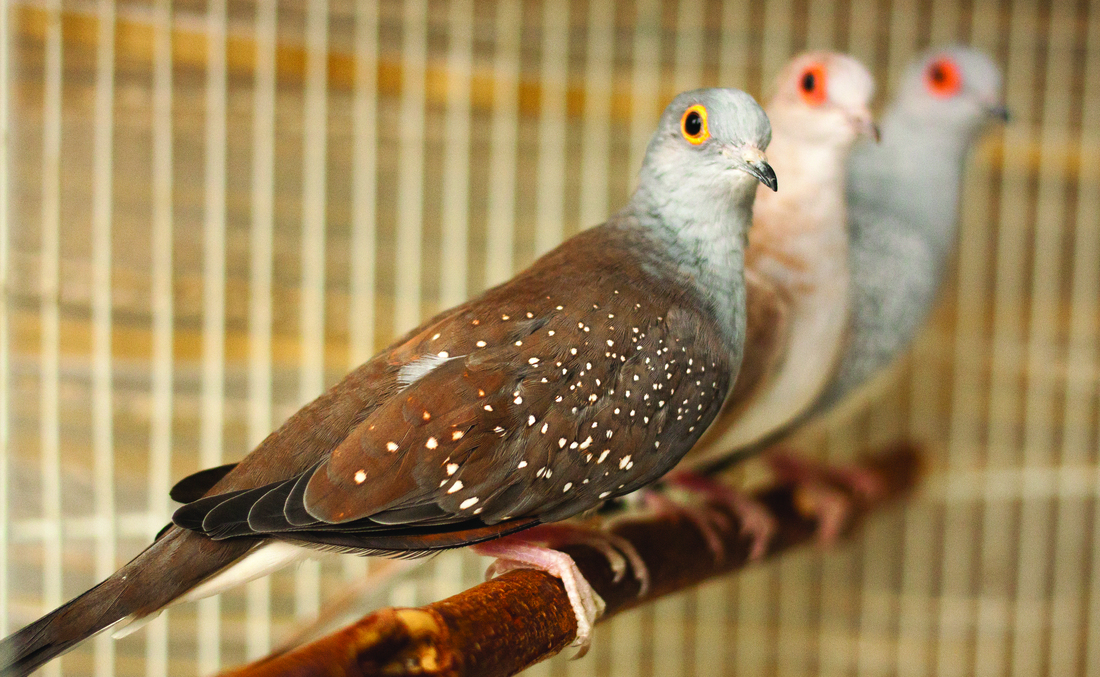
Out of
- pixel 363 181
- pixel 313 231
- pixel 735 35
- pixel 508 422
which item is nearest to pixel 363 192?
pixel 363 181

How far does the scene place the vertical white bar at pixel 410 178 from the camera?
1.41m

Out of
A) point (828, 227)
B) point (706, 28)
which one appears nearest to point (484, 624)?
point (828, 227)

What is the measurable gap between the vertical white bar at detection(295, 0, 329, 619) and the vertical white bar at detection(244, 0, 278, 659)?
0.06m

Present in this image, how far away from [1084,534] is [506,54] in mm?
1563

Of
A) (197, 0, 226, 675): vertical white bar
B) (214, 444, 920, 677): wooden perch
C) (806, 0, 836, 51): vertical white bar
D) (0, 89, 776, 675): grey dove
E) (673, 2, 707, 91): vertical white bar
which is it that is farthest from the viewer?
(806, 0, 836, 51): vertical white bar

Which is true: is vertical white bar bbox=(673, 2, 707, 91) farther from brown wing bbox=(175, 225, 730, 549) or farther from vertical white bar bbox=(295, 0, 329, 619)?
→ brown wing bbox=(175, 225, 730, 549)

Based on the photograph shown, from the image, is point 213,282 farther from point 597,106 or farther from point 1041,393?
point 1041,393

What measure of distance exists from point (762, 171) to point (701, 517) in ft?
1.77

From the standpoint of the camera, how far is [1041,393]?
1.92m

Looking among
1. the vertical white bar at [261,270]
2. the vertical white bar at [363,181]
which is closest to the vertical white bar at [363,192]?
the vertical white bar at [363,181]

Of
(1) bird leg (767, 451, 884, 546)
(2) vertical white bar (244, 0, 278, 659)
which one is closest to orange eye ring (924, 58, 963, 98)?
(1) bird leg (767, 451, 884, 546)

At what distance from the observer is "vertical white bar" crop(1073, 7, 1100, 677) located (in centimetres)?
181

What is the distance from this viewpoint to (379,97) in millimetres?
1543

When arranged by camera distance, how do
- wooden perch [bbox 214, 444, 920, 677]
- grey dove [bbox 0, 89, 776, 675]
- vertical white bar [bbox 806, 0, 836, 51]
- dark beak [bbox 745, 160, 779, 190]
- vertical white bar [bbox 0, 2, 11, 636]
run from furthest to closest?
vertical white bar [bbox 806, 0, 836, 51]
vertical white bar [bbox 0, 2, 11, 636]
dark beak [bbox 745, 160, 779, 190]
grey dove [bbox 0, 89, 776, 675]
wooden perch [bbox 214, 444, 920, 677]
